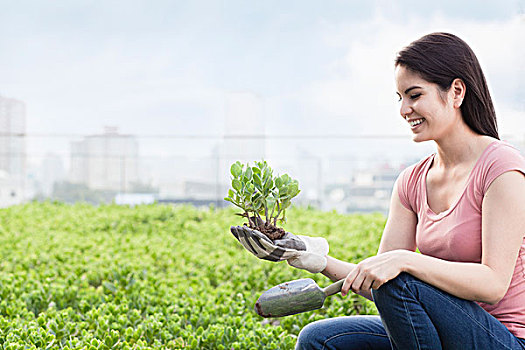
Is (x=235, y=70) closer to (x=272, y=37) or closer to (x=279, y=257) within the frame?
(x=272, y=37)

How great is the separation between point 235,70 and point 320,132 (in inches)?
573

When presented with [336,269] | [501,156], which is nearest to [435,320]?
[336,269]

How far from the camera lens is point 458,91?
5.36 ft

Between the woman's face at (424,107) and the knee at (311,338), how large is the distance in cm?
74

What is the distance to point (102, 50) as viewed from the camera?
981 inches

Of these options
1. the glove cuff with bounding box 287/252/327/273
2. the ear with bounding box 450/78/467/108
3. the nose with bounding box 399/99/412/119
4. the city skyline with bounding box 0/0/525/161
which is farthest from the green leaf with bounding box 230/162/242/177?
the city skyline with bounding box 0/0/525/161

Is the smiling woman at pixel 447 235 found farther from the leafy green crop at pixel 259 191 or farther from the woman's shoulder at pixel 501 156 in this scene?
the leafy green crop at pixel 259 191

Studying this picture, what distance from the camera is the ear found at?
5.31 ft

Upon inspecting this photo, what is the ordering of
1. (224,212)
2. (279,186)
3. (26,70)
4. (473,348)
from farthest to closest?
(26,70) → (224,212) → (279,186) → (473,348)

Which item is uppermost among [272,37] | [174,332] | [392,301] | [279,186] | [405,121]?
[272,37]

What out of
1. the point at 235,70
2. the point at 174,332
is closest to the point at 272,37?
the point at 235,70

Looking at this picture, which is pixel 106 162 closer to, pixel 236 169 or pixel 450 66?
pixel 236 169

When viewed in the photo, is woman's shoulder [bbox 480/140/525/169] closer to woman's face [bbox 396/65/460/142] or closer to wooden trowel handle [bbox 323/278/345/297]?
woman's face [bbox 396/65/460/142]

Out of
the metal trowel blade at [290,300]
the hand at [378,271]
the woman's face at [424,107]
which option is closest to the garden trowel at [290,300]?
the metal trowel blade at [290,300]
